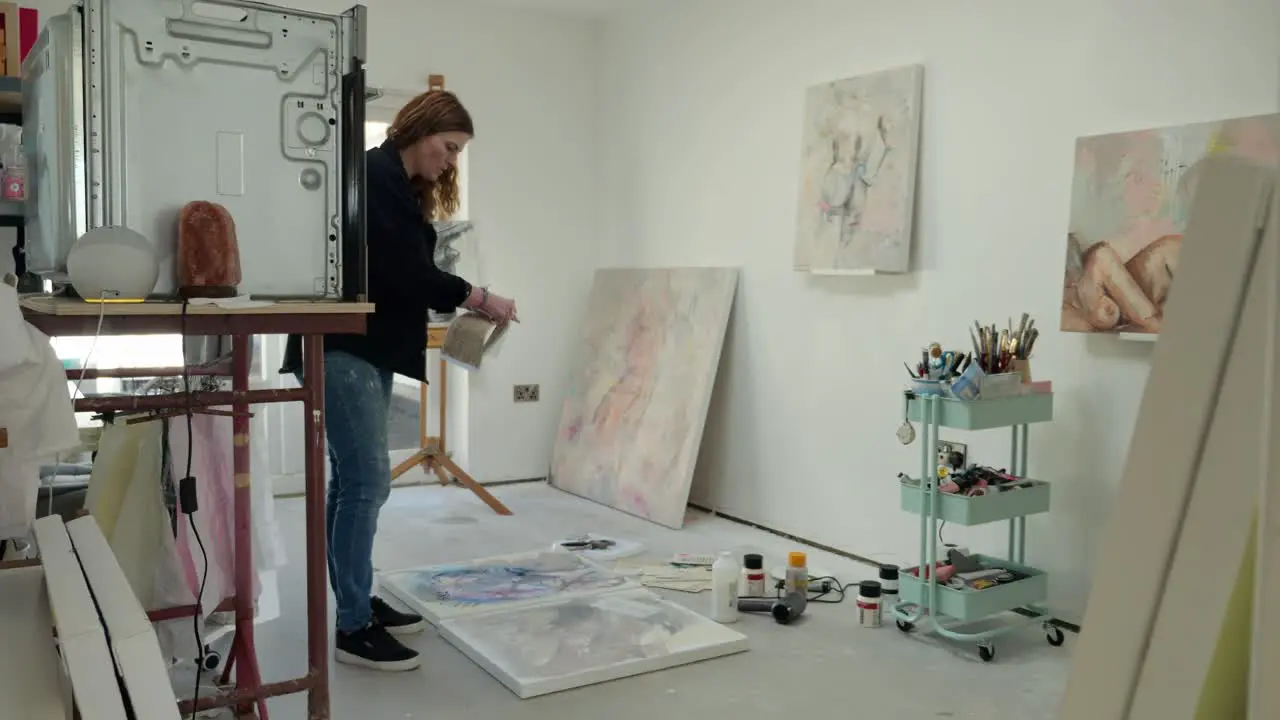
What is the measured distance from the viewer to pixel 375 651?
2654mm

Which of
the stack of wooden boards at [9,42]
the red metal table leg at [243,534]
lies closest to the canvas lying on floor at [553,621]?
the red metal table leg at [243,534]

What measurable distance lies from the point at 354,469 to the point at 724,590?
114cm

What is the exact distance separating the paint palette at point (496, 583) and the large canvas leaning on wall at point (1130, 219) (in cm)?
162

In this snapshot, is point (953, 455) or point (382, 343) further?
point (953, 455)

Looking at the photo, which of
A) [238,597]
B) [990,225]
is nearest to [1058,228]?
[990,225]

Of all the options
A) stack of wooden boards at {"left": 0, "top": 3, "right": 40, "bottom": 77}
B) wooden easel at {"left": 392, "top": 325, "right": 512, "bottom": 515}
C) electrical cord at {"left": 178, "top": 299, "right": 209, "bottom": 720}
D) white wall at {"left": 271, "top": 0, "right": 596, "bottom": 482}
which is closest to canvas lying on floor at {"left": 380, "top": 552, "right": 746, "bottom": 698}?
electrical cord at {"left": 178, "top": 299, "right": 209, "bottom": 720}

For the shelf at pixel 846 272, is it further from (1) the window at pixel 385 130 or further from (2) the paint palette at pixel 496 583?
(1) the window at pixel 385 130

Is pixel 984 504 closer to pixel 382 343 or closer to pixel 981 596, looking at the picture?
pixel 981 596

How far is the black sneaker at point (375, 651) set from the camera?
104 inches

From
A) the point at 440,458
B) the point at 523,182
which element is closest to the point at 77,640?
the point at 440,458

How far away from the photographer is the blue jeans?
2.47 meters

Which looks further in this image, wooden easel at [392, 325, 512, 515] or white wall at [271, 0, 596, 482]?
white wall at [271, 0, 596, 482]

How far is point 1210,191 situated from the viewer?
54 cm

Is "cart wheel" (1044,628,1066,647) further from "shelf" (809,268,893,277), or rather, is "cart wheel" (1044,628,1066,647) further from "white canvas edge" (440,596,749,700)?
"shelf" (809,268,893,277)
